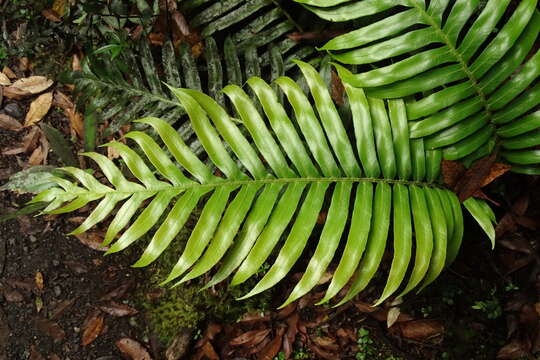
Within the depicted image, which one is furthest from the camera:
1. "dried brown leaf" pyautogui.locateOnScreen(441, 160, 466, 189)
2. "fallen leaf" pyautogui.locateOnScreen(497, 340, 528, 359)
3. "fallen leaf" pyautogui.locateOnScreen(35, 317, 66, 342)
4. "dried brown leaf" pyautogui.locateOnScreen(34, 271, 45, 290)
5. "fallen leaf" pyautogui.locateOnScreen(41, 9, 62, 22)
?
"fallen leaf" pyautogui.locateOnScreen(41, 9, 62, 22)

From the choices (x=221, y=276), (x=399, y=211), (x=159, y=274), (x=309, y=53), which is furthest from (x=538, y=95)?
(x=159, y=274)

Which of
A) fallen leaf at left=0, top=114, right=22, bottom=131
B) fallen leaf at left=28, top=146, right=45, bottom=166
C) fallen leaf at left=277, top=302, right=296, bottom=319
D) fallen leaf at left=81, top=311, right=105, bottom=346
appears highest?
fallen leaf at left=0, top=114, right=22, bottom=131

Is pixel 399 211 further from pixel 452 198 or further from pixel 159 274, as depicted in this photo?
pixel 159 274

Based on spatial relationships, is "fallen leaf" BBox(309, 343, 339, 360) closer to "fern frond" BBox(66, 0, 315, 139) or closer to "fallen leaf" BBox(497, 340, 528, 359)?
"fallen leaf" BBox(497, 340, 528, 359)

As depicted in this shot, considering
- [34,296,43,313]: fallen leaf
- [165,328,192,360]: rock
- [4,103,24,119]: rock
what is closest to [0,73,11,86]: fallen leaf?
[4,103,24,119]: rock

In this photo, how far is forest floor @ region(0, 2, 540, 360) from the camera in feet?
7.00

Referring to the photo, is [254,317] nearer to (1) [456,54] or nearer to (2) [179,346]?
(2) [179,346]

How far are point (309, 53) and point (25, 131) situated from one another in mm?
1957

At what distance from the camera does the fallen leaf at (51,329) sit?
107 inches

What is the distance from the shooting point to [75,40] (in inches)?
113

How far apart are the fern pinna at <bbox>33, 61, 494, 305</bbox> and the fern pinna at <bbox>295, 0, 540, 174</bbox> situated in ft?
0.32

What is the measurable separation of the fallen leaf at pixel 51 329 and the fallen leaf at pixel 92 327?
12cm

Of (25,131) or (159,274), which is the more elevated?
(25,131)

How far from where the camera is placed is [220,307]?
8.48ft
